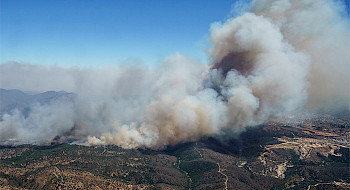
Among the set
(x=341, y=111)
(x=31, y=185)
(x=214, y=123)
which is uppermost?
(x=341, y=111)

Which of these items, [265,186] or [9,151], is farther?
[9,151]

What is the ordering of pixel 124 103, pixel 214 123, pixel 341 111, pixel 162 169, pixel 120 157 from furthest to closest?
pixel 341 111, pixel 124 103, pixel 214 123, pixel 120 157, pixel 162 169

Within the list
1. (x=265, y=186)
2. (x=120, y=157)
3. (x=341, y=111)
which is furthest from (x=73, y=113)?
(x=341, y=111)

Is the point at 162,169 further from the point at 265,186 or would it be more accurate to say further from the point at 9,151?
the point at 9,151

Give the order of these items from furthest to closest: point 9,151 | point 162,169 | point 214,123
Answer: point 214,123 < point 9,151 < point 162,169

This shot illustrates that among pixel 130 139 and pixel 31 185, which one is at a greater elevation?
pixel 130 139

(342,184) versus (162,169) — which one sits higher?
(342,184)

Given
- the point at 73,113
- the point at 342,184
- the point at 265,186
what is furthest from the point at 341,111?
the point at 73,113

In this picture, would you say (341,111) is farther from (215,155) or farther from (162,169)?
(162,169)

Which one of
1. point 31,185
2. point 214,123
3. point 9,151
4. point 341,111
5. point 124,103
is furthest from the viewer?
point 341,111
